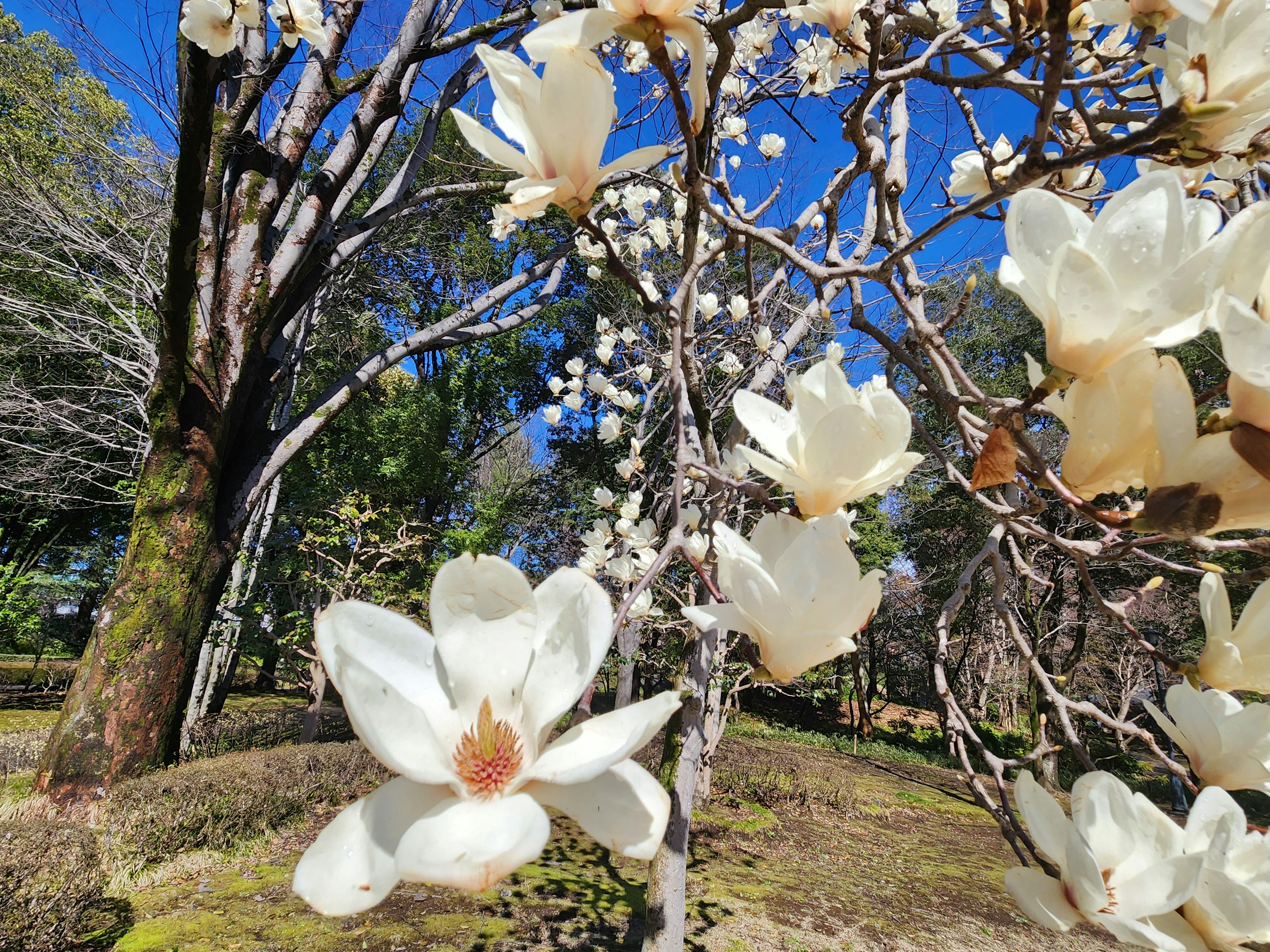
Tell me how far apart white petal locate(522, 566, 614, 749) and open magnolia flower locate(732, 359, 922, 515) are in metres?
0.16

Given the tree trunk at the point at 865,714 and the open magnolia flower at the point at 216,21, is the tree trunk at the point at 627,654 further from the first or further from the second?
the tree trunk at the point at 865,714

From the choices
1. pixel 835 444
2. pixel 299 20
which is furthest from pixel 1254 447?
pixel 299 20

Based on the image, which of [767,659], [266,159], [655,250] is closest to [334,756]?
[266,159]

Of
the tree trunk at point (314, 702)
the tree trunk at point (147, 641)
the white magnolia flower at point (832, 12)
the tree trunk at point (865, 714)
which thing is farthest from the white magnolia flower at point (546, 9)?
the tree trunk at point (865, 714)

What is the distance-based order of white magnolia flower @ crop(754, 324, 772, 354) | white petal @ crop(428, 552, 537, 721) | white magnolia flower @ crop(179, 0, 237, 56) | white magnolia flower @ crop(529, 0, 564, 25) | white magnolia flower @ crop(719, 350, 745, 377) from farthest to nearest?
white magnolia flower @ crop(719, 350, 745, 377), white magnolia flower @ crop(754, 324, 772, 354), white magnolia flower @ crop(179, 0, 237, 56), white magnolia flower @ crop(529, 0, 564, 25), white petal @ crop(428, 552, 537, 721)

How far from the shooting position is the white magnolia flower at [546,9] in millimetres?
1261

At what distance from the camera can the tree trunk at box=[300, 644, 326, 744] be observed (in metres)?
6.29

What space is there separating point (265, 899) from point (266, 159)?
14.1 feet

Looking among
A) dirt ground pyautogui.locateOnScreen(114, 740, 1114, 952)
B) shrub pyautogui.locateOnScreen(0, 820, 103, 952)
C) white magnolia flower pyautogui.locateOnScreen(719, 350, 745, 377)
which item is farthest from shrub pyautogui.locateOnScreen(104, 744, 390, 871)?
white magnolia flower pyautogui.locateOnScreen(719, 350, 745, 377)

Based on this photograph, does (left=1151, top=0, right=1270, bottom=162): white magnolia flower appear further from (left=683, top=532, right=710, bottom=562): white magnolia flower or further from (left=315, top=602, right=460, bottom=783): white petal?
(left=683, top=532, right=710, bottom=562): white magnolia flower

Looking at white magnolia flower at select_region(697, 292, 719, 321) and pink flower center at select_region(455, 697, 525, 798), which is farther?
white magnolia flower at select_region(697, 292, 719, 321)

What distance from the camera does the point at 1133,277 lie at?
0.40 metres

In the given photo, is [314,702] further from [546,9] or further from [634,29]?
[634,29]

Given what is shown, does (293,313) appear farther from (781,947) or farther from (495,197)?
(781,947)
